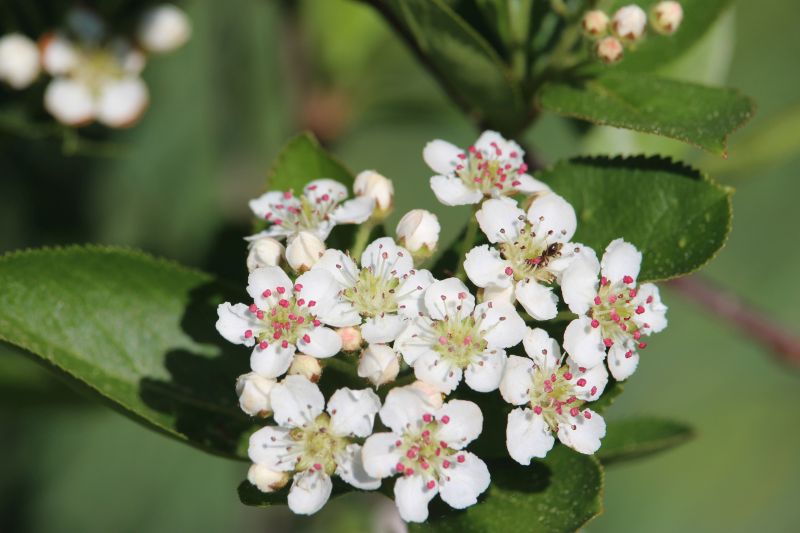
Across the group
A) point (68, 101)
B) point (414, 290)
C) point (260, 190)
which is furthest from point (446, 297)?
point (260, 190)

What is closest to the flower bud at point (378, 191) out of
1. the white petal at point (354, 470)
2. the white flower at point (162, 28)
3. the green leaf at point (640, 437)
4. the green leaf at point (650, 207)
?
the green leaf at point (650, 207)

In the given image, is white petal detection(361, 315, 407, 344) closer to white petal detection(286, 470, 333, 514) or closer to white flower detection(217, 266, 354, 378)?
white flower detection(217, 266, 354, 378)

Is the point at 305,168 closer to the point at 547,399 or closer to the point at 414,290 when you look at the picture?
the point at 414,290

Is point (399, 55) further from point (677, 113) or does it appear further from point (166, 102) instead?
point (677, 113)

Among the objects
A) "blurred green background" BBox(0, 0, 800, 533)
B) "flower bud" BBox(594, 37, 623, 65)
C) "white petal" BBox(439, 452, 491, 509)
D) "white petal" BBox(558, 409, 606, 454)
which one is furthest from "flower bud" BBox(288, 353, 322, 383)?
"blurred green background" BBox(0, 0, 800, 533)

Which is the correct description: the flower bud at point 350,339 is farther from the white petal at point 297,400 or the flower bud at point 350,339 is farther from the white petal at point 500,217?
the white petal at point 500,217

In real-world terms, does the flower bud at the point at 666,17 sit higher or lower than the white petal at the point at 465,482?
higher
